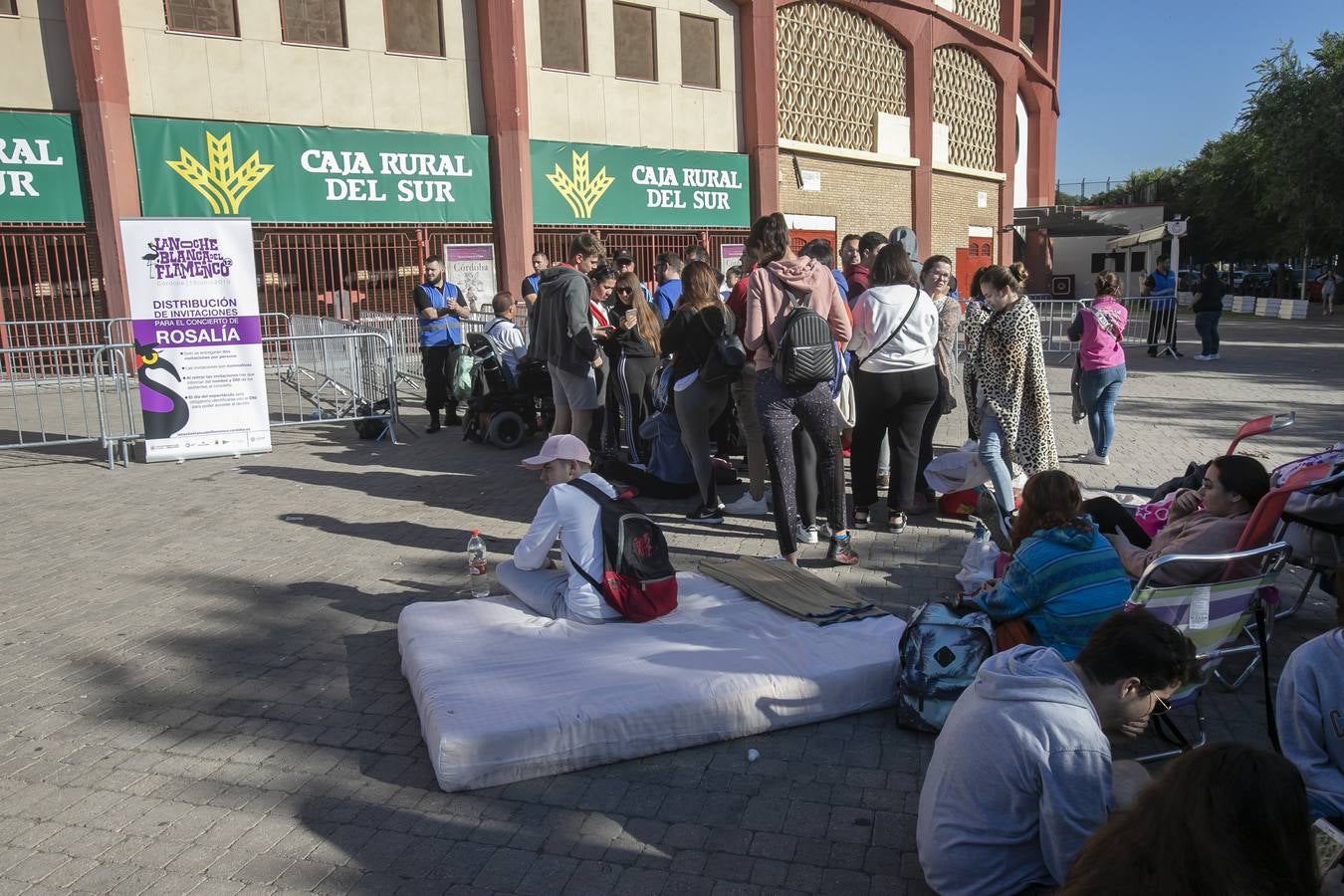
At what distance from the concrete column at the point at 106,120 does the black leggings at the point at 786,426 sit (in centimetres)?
1358

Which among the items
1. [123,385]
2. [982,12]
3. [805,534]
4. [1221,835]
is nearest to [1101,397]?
[805,534]

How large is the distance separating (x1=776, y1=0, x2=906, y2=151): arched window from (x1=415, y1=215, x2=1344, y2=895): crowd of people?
45.0ft

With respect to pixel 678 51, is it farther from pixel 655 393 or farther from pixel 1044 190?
pixel 1044 190

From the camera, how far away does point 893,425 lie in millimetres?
7090

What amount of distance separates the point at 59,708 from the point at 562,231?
58.6 ft

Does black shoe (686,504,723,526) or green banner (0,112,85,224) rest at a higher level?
green banner (0,112,85,224)

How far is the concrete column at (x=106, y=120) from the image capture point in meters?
16.3

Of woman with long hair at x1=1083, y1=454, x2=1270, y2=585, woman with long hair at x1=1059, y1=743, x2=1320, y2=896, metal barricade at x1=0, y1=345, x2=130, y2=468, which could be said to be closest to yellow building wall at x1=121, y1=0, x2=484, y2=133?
metal barricade at x1=0, y1=345, x2=130, y2=468

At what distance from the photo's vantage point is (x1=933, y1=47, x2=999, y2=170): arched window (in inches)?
1132

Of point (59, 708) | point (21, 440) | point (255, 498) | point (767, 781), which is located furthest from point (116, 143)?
point (767, 781)

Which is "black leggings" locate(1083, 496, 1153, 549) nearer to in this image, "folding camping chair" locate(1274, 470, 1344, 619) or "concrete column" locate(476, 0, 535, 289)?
"folding camping chair" locate(1274, 470, 1344, 619)

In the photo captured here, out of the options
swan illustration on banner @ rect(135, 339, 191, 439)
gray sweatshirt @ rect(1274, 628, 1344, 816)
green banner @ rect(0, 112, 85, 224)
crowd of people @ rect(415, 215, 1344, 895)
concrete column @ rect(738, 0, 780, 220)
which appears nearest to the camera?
crowd of people @ rect(415, 215, 1344, 895)

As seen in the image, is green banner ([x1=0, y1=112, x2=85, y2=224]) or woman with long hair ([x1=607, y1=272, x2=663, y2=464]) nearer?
woman with long hair ([x1=607, y1=272, x2=663, y2=464])

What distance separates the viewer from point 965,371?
7.29m
